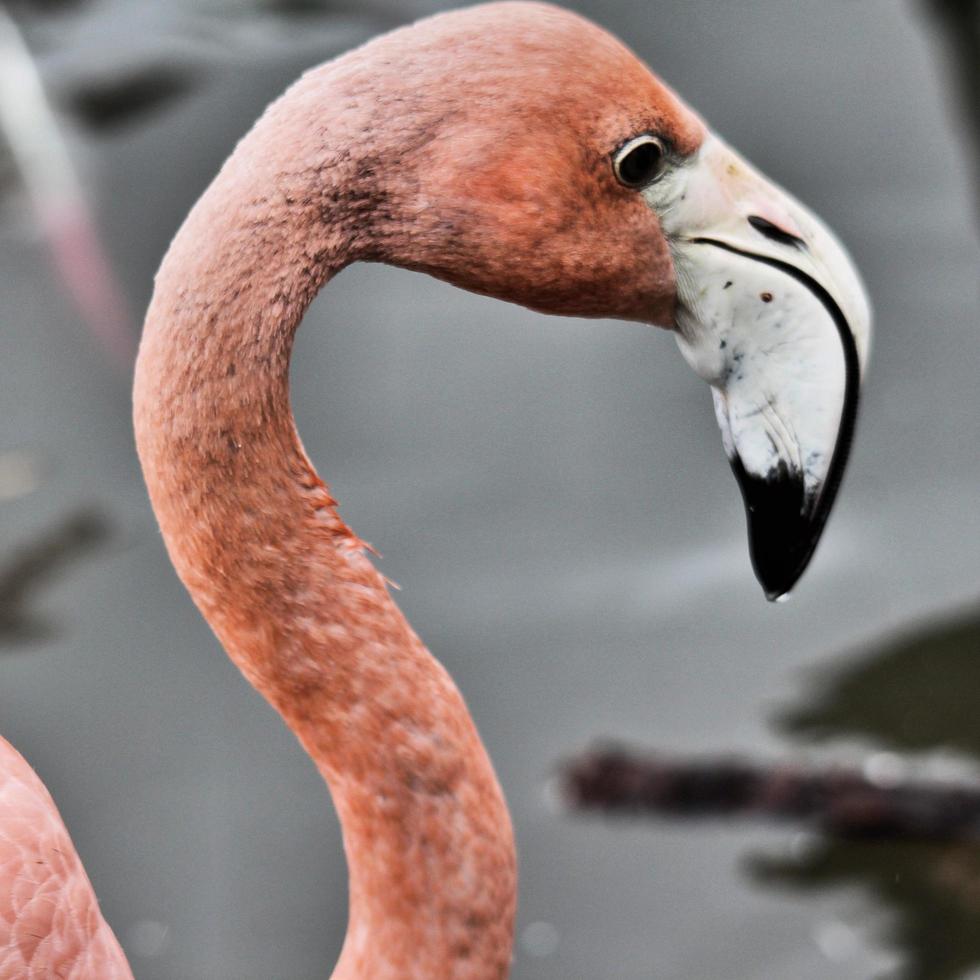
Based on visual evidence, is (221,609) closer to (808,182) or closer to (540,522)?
(540,522)

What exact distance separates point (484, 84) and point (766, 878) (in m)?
2.22

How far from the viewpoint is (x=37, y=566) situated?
4004 mm

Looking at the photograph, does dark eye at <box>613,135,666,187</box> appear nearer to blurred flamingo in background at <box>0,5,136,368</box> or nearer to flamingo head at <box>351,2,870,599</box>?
flamingo head at <box>351,2,870,599</box>

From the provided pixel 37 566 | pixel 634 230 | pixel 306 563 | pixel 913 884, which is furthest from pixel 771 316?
pixel 37 566

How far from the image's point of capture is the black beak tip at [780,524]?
1.84 m

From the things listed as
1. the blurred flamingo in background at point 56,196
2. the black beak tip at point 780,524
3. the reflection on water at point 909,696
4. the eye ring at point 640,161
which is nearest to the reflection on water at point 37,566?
the blurred flamingo in background at point 56,196

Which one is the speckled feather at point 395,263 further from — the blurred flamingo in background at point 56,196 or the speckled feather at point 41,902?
the blurred flamingo in background at point 56,196

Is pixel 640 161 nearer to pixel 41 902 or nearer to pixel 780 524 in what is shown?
pixel 780 524

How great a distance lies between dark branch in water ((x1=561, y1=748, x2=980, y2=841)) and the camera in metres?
3.25

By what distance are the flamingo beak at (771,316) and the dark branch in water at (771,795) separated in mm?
1653

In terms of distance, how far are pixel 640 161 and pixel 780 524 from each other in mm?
507

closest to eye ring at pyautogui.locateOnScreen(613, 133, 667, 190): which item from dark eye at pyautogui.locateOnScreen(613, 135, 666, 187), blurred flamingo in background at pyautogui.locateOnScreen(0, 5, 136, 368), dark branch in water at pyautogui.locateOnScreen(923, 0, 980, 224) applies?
dark eye at pyautogui.locateOnScreen(613, 135, 666, 187)

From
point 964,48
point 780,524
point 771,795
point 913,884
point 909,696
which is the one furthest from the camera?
point 964,48

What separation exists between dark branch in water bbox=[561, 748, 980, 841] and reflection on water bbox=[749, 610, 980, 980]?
5 cm
